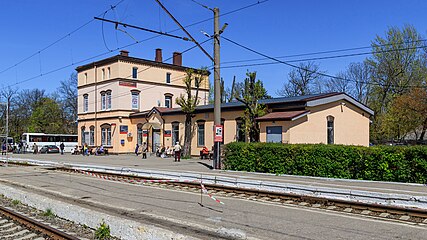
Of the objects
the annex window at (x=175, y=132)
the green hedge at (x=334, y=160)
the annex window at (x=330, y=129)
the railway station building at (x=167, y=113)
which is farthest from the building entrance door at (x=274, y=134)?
the annex window at (x=175, y=132)

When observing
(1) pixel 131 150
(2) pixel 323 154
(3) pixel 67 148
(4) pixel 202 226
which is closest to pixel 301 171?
(2) pixel 323 154

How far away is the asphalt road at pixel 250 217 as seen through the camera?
27.4 feet

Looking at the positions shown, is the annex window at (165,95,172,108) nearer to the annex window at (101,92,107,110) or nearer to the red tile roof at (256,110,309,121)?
the annex window at (101,92,107,110)

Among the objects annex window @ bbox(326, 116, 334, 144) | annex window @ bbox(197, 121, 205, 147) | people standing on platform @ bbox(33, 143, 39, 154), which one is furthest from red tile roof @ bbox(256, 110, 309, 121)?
people standing on platform @ bbox(33, 143, 39, 154)

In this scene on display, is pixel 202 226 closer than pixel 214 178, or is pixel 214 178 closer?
pixel 202 226

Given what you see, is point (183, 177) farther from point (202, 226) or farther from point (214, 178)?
point (202, 226)

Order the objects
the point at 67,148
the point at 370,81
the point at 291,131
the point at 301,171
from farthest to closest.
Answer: the point at 67,148 < the point at 370,81 < the point at 291,131 < the point at 301,171

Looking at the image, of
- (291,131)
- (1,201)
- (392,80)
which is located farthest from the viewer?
(392,80)

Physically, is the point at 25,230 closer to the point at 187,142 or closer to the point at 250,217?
the point at 250,217

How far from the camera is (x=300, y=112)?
86.1ft

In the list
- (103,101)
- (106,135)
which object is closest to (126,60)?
(103,101)

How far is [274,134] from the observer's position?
26.4m

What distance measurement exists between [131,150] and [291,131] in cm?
2565

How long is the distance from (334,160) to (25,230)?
1263 centimetres
